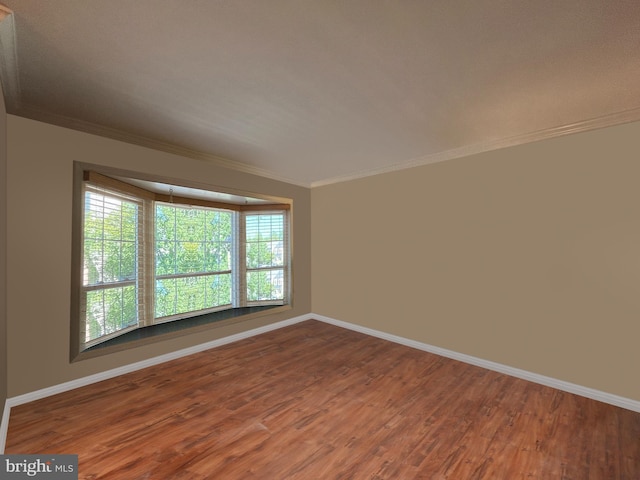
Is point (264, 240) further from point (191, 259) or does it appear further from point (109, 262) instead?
point (109, 262)

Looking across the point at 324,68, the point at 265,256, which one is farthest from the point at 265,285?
the point at 324,68

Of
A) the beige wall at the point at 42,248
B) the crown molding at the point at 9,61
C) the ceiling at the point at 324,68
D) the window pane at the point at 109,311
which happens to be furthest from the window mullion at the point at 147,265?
the crown molding at the point at 9,61

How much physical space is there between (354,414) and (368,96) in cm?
247

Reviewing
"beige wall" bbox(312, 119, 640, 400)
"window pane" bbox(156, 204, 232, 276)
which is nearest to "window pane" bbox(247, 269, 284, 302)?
"window pane" bbox(156, 204, 232, 276)

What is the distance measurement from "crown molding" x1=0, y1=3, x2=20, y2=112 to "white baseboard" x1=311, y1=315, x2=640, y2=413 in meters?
4.42

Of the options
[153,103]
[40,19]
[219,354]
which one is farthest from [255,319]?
[40,19]

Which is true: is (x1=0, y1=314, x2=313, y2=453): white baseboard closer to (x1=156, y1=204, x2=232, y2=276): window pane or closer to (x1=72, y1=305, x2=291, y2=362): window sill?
(x1=72, y1=305, x2=291, y2=362): window sill

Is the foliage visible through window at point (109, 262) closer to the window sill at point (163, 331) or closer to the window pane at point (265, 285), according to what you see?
the window sill at point (163, 331)

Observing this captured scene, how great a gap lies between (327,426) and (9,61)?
124 inches

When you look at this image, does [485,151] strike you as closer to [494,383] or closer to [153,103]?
[494,383]

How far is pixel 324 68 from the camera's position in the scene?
1.75 meters

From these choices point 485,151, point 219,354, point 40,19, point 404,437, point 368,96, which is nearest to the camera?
point 40,19

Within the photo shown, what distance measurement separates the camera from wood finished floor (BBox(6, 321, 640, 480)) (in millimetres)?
1691

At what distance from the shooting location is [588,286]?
2537 millimetres
